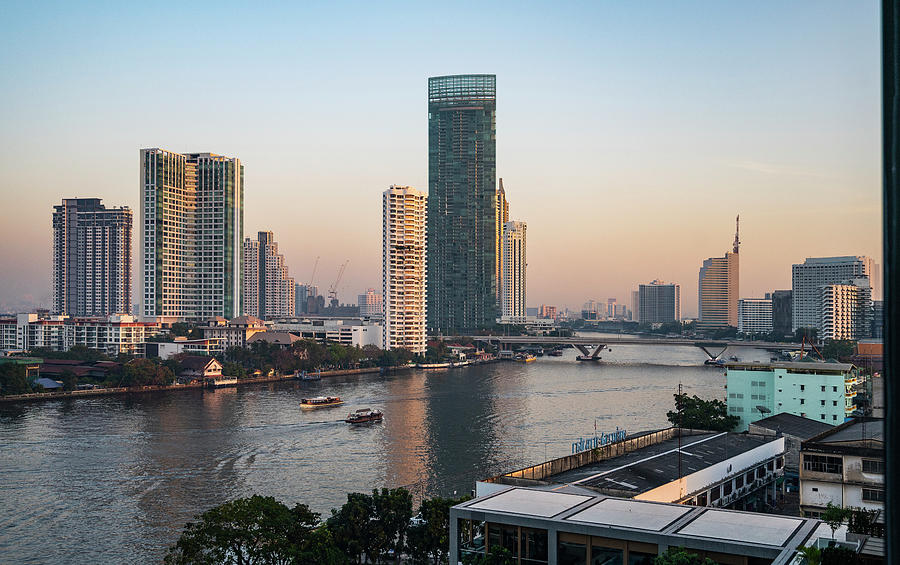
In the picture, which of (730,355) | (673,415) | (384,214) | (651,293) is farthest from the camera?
(651,293)

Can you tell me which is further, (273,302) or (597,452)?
(273,302)

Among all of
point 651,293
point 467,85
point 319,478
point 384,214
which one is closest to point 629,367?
point 384,214

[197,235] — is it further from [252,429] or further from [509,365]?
[252,429]

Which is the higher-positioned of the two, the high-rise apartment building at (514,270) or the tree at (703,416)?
the high-rise apartment building at (514,270)

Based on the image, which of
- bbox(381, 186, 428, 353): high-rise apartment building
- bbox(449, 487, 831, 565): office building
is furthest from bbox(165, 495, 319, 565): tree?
bbox(381, 186, 428, 353): high-rise apartment building

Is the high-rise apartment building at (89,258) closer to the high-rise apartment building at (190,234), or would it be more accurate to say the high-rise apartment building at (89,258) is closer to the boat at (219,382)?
the high-rise apartment building at (190,234)

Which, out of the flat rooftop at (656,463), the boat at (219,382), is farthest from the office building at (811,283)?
the flat rooftop at (656,463)

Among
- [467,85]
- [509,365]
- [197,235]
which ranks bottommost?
[509,365]

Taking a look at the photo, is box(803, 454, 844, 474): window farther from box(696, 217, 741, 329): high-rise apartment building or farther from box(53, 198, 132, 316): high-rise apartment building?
box(696, 217, 741, 329): high-rise apartment building
